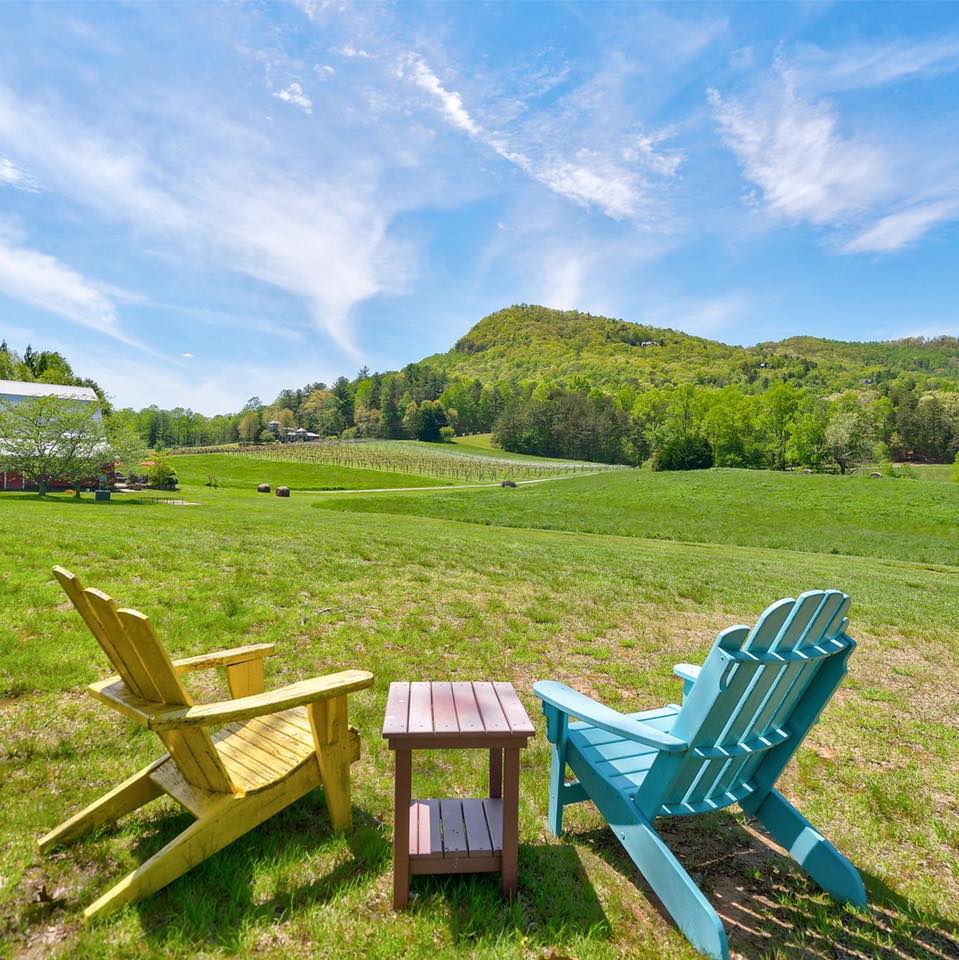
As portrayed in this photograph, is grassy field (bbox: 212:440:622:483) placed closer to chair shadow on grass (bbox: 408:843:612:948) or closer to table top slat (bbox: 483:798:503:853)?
table top slat (bbox: 483:798:503:853)

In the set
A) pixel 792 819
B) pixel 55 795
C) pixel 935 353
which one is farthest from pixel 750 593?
pixel 935 353

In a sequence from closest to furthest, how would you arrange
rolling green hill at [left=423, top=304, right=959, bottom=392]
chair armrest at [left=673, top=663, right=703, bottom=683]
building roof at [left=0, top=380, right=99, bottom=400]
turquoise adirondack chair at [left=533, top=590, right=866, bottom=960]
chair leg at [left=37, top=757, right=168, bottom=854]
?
turquoise adirondack chair at [left=533, top=590, right=866, bottom=960] → chair leg at [left=37, top=757, right=168, bottom=854] → chair armrest at [left=673, top=663, right=703, bottom=683] → building roof at [left=0, top=380, right=99, bottom=400] → rolling green hill at [left=423, top=304, right=959, bottom=392]

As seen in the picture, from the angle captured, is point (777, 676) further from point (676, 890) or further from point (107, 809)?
point (107, 809)

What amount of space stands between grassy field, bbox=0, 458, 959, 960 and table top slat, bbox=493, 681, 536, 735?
825 millimetres

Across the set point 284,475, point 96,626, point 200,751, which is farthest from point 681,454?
point 96,626

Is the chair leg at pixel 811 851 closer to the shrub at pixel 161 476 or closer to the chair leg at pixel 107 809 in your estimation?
the chair leg at pixel 107 809

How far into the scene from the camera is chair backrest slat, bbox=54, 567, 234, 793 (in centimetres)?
219

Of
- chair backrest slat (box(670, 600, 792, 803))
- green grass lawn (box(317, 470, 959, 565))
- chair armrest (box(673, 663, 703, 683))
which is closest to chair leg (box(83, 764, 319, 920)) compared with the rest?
chair backrest slat (box(670, 600, 792, 803))

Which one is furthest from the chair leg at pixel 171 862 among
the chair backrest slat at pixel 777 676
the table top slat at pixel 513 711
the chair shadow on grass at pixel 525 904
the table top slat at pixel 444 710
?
the chair backrest slat at pixel 777 676

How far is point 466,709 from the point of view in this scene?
2695 millimetres

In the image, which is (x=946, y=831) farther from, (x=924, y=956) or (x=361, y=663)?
(x=361, y=663)

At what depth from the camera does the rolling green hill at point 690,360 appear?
398ft

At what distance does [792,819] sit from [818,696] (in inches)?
27.2

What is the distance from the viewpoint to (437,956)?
2.19 m
